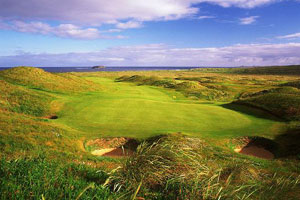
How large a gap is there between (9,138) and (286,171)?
51.0 ft

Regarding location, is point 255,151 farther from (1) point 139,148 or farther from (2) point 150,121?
(1) point 139,148

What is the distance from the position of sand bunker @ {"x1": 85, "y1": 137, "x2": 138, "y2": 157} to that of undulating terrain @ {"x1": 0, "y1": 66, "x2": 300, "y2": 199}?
0.24 ft

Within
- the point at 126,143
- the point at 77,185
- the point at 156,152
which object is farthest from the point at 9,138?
the point at 156,152

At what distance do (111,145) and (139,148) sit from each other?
993 centimetres

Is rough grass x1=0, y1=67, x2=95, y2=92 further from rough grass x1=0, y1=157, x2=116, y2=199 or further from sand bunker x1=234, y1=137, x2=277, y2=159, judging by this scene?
rough grass x1=0, y1=157, x2=116, y2=199

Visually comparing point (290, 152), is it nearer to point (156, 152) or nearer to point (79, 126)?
point (156, 152)

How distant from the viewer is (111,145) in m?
14.9

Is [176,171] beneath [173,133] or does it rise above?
above

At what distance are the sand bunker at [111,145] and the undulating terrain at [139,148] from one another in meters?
0.07

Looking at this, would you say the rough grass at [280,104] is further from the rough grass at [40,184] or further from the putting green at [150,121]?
the rough grass at [40,184]

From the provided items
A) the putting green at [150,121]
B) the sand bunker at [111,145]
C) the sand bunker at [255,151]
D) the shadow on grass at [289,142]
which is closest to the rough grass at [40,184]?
the sand bunker at [111,145]

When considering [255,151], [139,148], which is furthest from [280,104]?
[139,148]

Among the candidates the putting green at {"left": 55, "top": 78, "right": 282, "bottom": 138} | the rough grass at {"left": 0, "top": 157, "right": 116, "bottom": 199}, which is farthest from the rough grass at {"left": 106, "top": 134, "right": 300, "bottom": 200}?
the putting green at {"left": 55, "top": 78, "right": 282, "bottom": 138}

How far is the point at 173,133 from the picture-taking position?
15.4m
